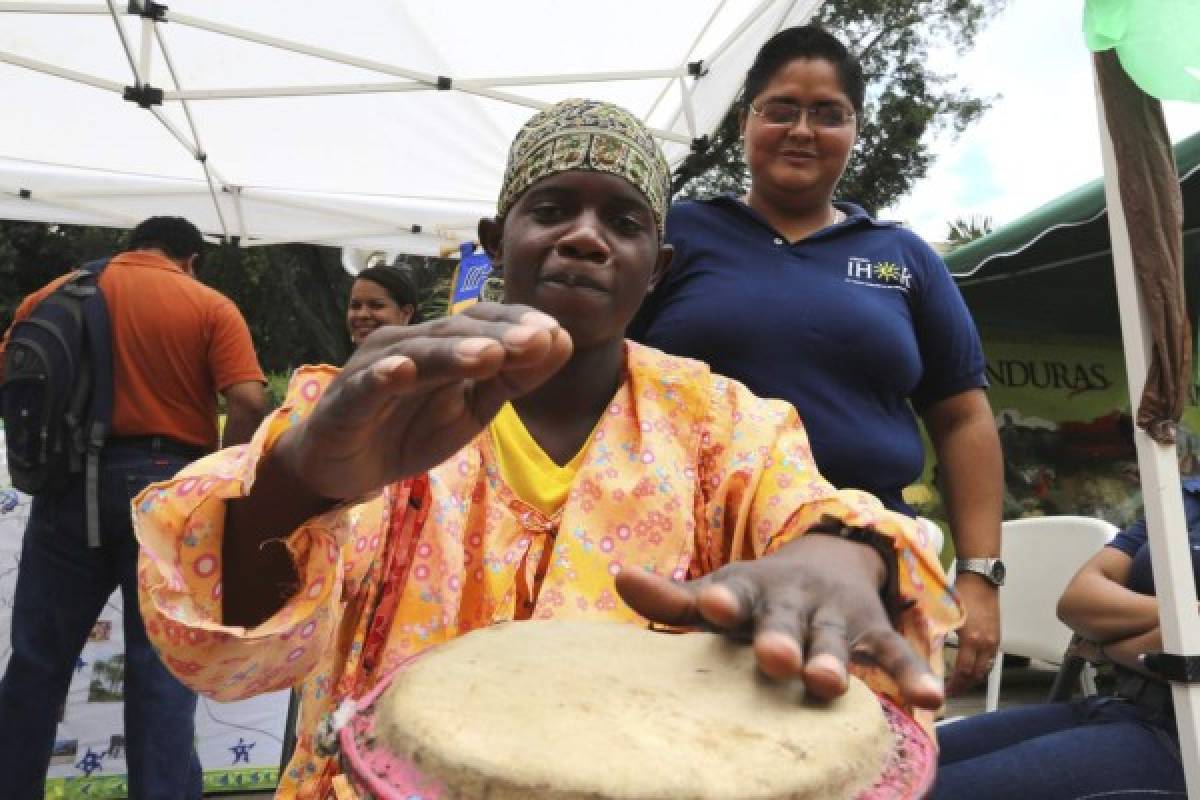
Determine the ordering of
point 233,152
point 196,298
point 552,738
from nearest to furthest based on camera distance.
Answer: point 552,738 → point 196,298 → point 233,152

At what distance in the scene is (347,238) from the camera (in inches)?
260

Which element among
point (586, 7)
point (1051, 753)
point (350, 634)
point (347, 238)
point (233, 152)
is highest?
point (586, 7)

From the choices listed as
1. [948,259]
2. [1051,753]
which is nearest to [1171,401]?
[1051,753]

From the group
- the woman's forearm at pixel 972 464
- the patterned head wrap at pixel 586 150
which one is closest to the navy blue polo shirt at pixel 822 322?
the woman's forearm at pixel 972 464

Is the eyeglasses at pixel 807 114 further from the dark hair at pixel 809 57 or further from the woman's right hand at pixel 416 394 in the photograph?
the woman's right hand at pixel 416 394

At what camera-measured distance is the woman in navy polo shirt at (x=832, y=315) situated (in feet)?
5.40

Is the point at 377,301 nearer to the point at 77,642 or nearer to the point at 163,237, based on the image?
the point at 163,237

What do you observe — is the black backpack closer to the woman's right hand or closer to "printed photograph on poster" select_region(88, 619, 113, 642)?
"printed photograph on poster" select_region(88, 619, 113, 642)

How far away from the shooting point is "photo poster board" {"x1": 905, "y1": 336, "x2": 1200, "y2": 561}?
5.28 metres

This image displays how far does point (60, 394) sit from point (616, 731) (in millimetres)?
2610

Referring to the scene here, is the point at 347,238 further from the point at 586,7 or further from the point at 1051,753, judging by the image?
the point at 1051,753

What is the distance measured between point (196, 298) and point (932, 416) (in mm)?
2290

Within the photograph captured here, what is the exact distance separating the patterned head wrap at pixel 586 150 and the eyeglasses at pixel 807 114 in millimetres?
650

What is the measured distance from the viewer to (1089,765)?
1.80 m
